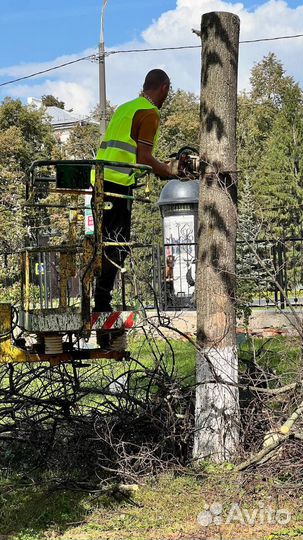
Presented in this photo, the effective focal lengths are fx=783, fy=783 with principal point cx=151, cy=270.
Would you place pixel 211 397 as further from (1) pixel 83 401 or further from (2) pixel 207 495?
(1) pixel 83 401

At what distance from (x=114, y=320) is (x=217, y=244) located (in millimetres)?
861

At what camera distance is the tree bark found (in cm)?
503

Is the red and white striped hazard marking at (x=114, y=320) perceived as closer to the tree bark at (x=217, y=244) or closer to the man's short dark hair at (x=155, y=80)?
the tree bark at (x=217, y=244)

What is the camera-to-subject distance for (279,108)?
51.3 meters

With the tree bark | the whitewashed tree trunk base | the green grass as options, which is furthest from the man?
the green grass

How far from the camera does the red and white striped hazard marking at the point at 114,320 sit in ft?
17.3

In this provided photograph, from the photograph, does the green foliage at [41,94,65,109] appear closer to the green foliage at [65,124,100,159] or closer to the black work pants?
the green foliage at [65,124,100,159]

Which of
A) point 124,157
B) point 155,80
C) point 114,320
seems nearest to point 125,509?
point 114,320

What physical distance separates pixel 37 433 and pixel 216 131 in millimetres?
2382

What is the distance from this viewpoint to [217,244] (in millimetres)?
5172
